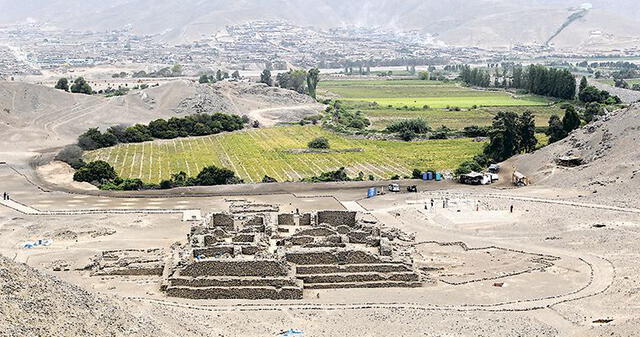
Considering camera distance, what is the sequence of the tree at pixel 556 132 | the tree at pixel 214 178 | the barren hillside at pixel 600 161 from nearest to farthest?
the barren hillside at pixel 600 161 → the tree at pixel 214 178 → the tree at pixel 556 132

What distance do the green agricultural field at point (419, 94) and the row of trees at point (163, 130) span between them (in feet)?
133

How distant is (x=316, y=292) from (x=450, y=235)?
1493 cm

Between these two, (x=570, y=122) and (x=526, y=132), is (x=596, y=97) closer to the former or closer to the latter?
(x=570, y=122)

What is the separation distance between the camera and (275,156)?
88.2 metres

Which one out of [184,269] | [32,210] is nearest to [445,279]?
[184,269]

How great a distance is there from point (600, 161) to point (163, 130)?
54739 millimetres

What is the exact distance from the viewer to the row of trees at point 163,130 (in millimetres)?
93881

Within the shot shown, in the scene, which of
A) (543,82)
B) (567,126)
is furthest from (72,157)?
(543,82)

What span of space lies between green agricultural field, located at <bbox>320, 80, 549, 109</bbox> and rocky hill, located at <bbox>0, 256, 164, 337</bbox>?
10859 cm

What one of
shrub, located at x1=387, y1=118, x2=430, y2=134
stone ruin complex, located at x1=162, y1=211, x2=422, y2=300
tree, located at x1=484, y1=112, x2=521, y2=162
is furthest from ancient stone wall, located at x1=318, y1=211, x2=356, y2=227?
shrub, located at x1=387, y1=118, x2=430, y2=134

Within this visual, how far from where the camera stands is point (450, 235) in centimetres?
5147

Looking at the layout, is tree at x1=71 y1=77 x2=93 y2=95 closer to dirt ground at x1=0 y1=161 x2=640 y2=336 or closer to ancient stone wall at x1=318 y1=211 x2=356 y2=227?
dirt ground at x1=0 y1=161 x2=640 y2=336

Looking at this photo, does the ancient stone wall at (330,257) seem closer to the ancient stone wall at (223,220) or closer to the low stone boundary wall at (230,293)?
the low stone boundary wall at (230,293)

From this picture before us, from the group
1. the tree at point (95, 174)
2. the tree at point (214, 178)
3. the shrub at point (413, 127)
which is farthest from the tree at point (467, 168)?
the tree at point (95, 174)
